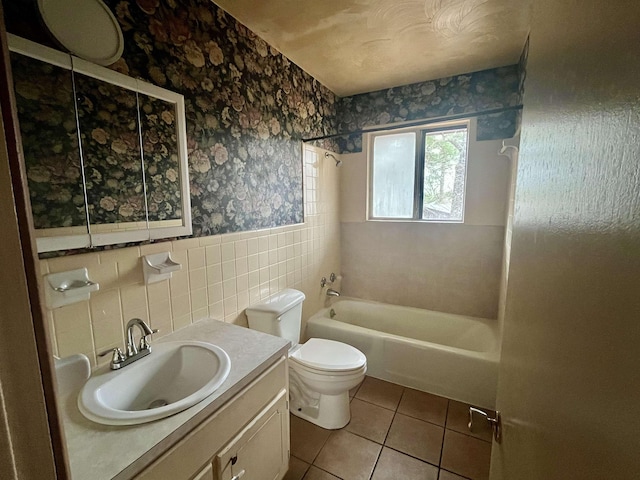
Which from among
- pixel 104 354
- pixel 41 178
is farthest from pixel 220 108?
pixel 104 354

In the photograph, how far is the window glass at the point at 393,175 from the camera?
270 cm

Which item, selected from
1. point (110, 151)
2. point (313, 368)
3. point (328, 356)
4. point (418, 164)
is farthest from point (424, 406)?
point (110, 151)

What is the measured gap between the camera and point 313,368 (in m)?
1.65

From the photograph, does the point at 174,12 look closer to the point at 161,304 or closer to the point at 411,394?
the point at 161,304

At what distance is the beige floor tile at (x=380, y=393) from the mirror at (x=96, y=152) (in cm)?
179

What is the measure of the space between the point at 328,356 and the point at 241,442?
0.84m

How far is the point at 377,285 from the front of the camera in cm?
292

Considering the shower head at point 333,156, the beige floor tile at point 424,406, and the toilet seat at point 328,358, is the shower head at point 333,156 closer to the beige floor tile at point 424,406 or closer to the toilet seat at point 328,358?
the toilet seat at point 328,358

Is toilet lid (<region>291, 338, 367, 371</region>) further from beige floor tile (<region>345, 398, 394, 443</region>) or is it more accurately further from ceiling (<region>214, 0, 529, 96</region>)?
ceiling (<region>214, 0, 529, 96</region>)

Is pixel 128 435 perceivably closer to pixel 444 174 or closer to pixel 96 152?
pixel 96 152

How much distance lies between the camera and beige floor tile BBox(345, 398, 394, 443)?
170cm

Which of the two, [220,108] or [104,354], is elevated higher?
[220,108]

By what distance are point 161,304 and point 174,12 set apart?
1.39m

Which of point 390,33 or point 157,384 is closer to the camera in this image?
point 157,384
